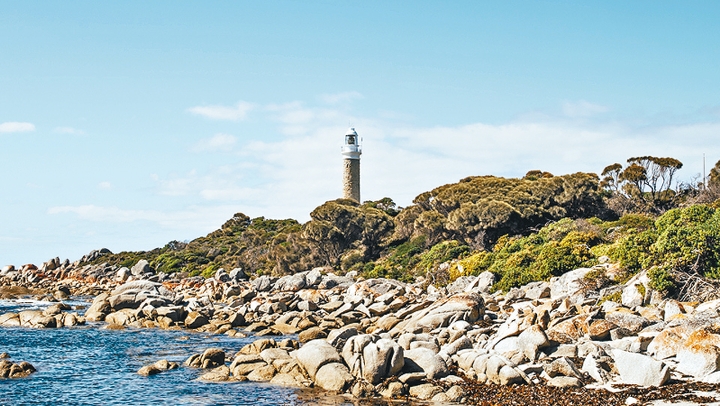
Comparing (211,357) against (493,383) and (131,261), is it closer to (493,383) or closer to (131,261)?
(493,383)

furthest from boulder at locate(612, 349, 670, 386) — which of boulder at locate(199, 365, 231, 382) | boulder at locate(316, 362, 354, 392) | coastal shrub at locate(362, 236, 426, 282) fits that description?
coastal shrub at locate(362, 236, 426, 282)

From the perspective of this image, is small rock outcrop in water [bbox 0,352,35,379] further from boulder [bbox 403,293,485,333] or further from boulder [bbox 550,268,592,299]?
boulder [bbox 550,268,592,299]

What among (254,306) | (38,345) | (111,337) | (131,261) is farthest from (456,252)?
(131,261)

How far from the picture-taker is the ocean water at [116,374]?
18141 millimetres

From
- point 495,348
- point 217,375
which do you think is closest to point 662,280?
point 495,348

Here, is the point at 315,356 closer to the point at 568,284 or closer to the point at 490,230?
the point at 568,284

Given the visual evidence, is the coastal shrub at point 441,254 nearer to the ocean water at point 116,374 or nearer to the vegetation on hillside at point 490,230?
the vegetation on hillside at point 490,230

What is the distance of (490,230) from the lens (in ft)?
174

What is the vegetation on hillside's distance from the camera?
39188mm

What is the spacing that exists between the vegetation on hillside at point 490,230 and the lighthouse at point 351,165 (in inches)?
283

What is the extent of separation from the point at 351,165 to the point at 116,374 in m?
61.2

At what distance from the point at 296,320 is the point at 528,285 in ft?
39.9

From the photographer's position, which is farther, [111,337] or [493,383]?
[111,337]

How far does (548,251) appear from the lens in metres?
36.8
